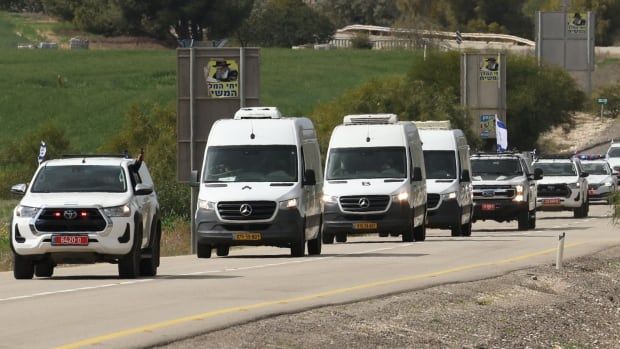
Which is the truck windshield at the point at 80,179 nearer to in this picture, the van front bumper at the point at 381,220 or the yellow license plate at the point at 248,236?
the yellow license plate at the point at 248,236

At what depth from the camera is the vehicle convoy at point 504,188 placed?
159ft

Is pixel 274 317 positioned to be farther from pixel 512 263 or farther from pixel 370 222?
pixel 370 222

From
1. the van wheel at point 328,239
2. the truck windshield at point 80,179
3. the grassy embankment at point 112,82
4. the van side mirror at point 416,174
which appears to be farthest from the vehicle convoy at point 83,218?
the grassy embankment at point 112,82

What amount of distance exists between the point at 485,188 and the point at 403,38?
133209 millimetres

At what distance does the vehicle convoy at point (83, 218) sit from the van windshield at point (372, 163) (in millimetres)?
12736

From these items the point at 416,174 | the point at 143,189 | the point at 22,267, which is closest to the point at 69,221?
the point at 22,267

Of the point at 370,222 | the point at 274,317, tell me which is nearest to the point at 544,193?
the point at 370,222

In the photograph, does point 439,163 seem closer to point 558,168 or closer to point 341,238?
point 341,238

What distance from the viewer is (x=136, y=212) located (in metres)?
26.0

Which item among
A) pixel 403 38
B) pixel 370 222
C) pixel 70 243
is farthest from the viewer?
pixel 403 38

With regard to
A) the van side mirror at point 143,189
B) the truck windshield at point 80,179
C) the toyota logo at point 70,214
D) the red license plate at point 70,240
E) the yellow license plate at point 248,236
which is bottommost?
the yellow license plate at point 248,236

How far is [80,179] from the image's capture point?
1054 inches

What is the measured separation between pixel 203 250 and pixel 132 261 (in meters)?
8.00

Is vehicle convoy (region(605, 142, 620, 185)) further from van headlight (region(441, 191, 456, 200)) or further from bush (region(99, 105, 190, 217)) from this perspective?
van headlight (region(441, 191, 456, 200))
